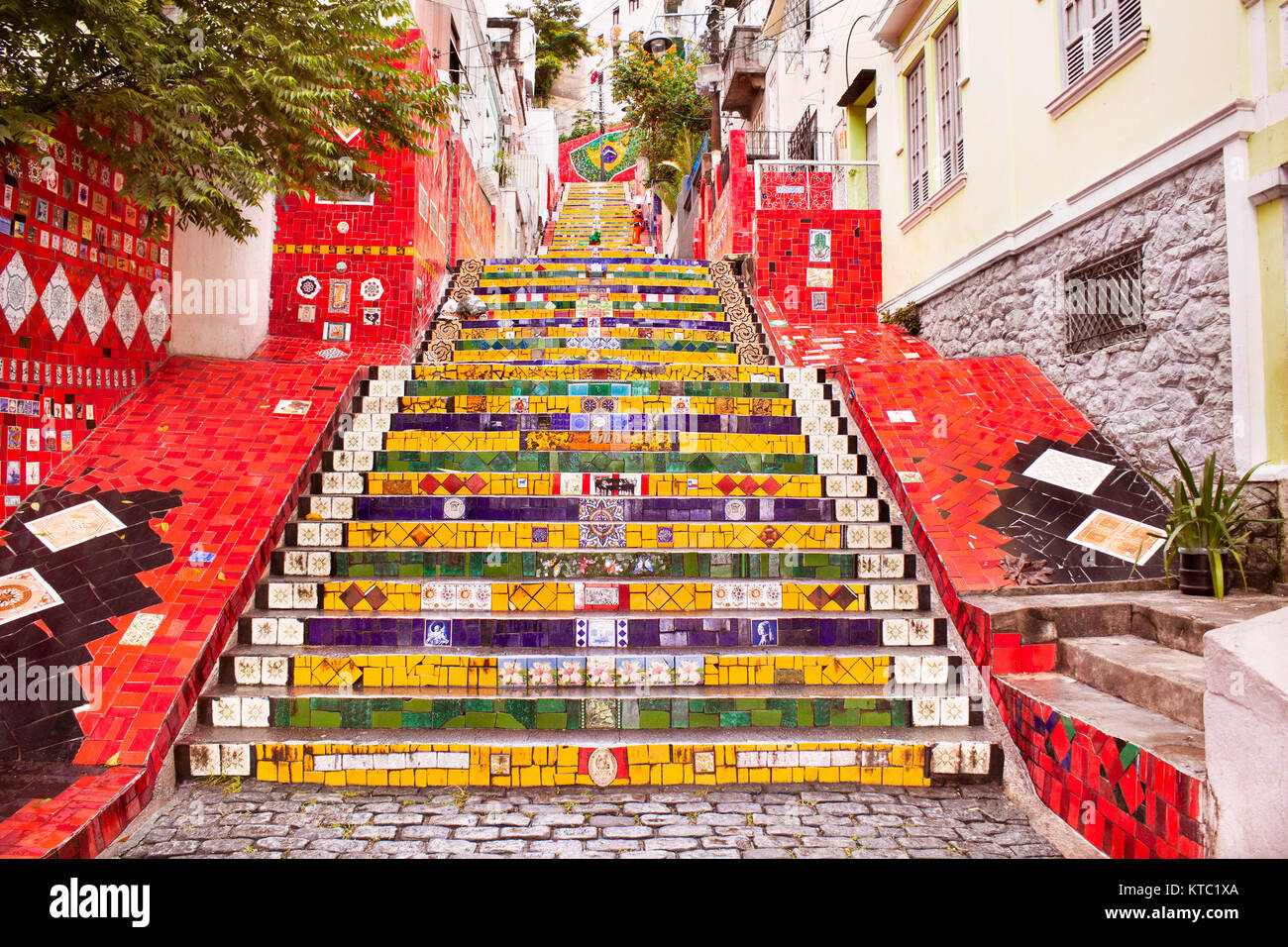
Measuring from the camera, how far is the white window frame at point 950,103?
7676 mm

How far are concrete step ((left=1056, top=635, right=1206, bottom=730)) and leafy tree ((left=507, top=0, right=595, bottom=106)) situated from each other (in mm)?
32911

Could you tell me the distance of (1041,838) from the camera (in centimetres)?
301

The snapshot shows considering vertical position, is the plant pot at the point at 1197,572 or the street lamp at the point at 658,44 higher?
the street lamp at the point at 658,44

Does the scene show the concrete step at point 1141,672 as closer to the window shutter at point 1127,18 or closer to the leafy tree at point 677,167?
the window shutter at point 1127,18

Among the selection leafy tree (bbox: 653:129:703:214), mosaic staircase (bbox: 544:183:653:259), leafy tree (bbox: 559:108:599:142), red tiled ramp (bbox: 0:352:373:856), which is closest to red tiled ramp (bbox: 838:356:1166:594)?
red tiled ramp (bbox: 0:352:373:856)

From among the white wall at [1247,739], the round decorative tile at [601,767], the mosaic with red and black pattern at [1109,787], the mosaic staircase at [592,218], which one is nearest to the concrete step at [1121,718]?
the mosaic with red and black pattern at [1109,787]

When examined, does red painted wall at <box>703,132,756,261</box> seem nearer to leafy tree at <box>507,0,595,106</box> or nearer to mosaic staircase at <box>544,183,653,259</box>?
mosaic staircase at <box>544,183,653,259</box>

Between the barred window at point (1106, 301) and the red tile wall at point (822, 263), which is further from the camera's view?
the red tile wall at point (822, 263)

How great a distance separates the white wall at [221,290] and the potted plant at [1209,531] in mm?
5946

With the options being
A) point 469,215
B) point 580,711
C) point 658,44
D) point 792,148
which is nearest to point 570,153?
point 658,44

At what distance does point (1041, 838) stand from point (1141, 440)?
308cm

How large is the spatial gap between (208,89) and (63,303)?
1.56 meters

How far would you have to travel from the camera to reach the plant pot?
154 inches

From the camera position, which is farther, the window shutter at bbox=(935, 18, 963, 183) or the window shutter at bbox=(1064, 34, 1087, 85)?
the window shutter at bbox=(935, 18, 963, 183)
